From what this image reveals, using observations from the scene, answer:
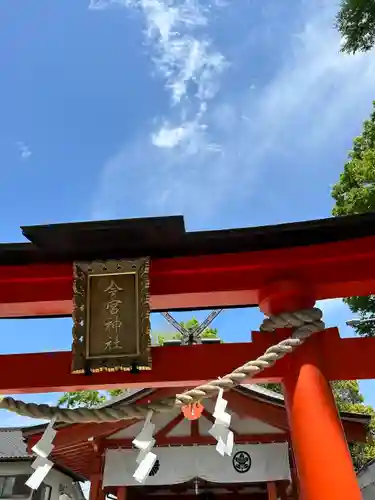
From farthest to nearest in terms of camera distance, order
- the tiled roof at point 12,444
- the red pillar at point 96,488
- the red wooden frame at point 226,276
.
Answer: the tiled roof at point 12,444, the red pillar at point 96,488, the red wooden frame at point 226,276

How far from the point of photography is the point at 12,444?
1505 cm

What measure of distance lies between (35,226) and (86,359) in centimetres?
98

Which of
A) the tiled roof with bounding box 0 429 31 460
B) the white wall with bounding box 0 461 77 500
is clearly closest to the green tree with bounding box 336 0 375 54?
the white wall with bounding box 0 461 77 500

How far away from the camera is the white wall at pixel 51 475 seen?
36.9ft

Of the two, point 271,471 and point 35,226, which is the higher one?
point 35,226

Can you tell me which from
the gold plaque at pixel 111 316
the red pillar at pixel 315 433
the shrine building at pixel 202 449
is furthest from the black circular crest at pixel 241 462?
the gold plaque at pixel 111 316

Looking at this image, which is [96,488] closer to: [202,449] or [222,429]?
[202,449]

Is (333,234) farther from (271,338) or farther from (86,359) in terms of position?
(86,359)

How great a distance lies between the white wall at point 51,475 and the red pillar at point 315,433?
33.7 feet

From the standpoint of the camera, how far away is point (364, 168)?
419 inches

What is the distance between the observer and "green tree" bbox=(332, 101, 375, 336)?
33.9 ft

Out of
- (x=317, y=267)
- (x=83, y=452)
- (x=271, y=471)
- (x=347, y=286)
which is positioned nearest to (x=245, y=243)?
(x=317, y=267)

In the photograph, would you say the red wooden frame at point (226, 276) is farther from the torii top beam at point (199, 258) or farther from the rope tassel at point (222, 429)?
the rope tassel at point (222, 429)

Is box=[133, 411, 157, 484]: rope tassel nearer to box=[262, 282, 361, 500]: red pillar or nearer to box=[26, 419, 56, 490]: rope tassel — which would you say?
box=[26, 419, 56, 490]: rope tassel
